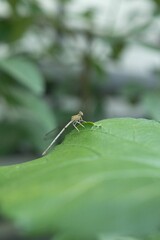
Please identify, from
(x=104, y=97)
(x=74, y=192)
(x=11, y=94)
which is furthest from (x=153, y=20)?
(x=74, y=192)

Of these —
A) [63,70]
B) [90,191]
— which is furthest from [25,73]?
[90,191]

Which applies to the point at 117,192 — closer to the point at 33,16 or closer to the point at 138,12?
the point at 33,16

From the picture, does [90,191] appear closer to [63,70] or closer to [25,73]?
[25,73]

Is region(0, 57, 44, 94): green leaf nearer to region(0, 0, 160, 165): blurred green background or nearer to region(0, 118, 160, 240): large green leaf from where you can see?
region(0, 0, 160, 165): blurred green background

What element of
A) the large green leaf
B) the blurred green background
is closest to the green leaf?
the blurred green background

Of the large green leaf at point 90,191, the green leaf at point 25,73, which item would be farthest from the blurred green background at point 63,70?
the large green leaf at point 90,191

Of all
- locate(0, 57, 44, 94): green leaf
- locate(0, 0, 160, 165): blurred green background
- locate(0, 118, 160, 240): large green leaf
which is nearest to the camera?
locate(0, 118, 160, 240): large green leaf

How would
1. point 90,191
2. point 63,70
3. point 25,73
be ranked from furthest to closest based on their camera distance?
point 63,70 → point 25,73 → point 90,191
